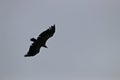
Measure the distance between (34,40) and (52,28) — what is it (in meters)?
4.15

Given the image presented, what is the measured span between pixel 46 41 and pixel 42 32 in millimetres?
2544

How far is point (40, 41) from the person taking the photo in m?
108

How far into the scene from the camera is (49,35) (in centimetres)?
10850

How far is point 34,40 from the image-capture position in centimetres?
10538

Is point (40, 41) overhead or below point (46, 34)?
below

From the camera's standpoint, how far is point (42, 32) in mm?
108125

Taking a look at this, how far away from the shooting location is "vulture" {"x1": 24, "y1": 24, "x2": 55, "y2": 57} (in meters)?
107

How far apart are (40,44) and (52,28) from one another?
161 inches

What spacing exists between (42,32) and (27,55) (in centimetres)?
493

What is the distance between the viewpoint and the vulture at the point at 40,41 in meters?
107

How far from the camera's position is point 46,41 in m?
110

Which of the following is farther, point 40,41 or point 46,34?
point 40,41

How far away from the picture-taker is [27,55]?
357 feet

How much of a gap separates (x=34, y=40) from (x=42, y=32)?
3347 millimetres
